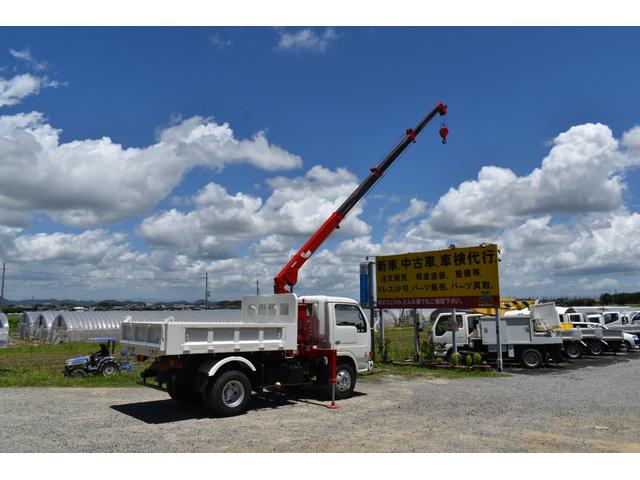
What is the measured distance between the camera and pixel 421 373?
717 inches

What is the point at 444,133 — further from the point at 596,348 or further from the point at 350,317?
the point at 596,348

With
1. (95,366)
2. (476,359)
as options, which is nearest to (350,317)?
(476,359)

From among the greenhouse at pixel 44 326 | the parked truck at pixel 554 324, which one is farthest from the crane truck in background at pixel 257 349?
the greenhouse at pixel 44 326

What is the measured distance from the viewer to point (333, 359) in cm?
1184

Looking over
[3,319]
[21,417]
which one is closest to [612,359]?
[21,417]

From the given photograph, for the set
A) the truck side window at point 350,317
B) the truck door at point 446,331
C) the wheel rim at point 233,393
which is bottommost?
the wheel rim at point 233,393

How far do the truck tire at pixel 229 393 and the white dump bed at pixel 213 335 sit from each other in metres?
0.52

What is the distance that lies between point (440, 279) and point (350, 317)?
823 centimetres

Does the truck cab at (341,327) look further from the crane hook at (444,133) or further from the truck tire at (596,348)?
the truck tire at (596,348)

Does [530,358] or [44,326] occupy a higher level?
[44,326]

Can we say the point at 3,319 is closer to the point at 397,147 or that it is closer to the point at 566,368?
the point at 397,147

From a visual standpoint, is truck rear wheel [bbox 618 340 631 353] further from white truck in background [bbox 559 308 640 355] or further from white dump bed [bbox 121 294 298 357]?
white dump bed [bbox 121 294 298 357]

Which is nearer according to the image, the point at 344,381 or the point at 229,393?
the point at 229,393

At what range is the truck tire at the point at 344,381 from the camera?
12.6 m
